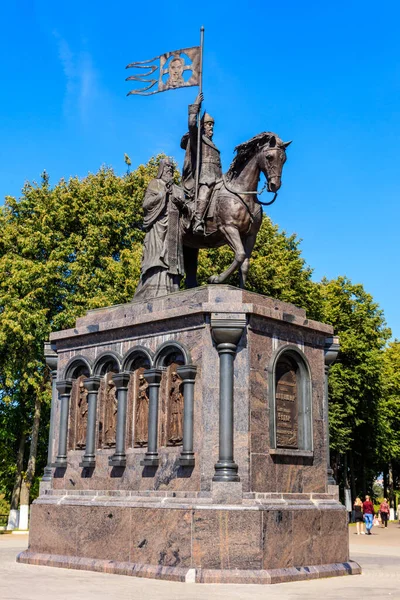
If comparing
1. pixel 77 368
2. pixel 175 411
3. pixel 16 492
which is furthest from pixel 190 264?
pixel 16 492

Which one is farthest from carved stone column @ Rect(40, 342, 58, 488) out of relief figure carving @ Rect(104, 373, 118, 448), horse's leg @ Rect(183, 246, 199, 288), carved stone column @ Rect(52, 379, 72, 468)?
horse's leg @ Rect(183, 246, 199, 288)

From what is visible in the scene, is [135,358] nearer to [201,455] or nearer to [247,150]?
[201,455]

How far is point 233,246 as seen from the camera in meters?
14.6

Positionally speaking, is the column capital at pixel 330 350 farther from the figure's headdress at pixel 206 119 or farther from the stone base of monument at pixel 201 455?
the figure's headdress at pixel 206 119

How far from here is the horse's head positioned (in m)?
14.3

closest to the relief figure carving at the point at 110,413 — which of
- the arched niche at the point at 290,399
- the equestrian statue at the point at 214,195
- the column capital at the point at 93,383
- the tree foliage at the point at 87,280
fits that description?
the column capital at the point at 93,383

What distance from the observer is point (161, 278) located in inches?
597

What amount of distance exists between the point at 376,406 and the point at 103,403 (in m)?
28.8

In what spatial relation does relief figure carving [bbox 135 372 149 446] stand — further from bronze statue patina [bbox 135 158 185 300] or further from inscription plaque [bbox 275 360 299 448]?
inscription plaque [bbox 275 360 299 448]

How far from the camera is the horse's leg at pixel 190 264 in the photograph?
16109 millimetres

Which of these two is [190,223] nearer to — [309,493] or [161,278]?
[161,278]

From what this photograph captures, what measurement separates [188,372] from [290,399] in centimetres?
208

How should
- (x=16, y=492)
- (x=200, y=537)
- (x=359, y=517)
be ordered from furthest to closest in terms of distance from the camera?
(x=16, y=492), (x=359, y=517), (x=200, y=537)

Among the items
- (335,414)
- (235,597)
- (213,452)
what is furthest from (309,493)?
(335,414)
